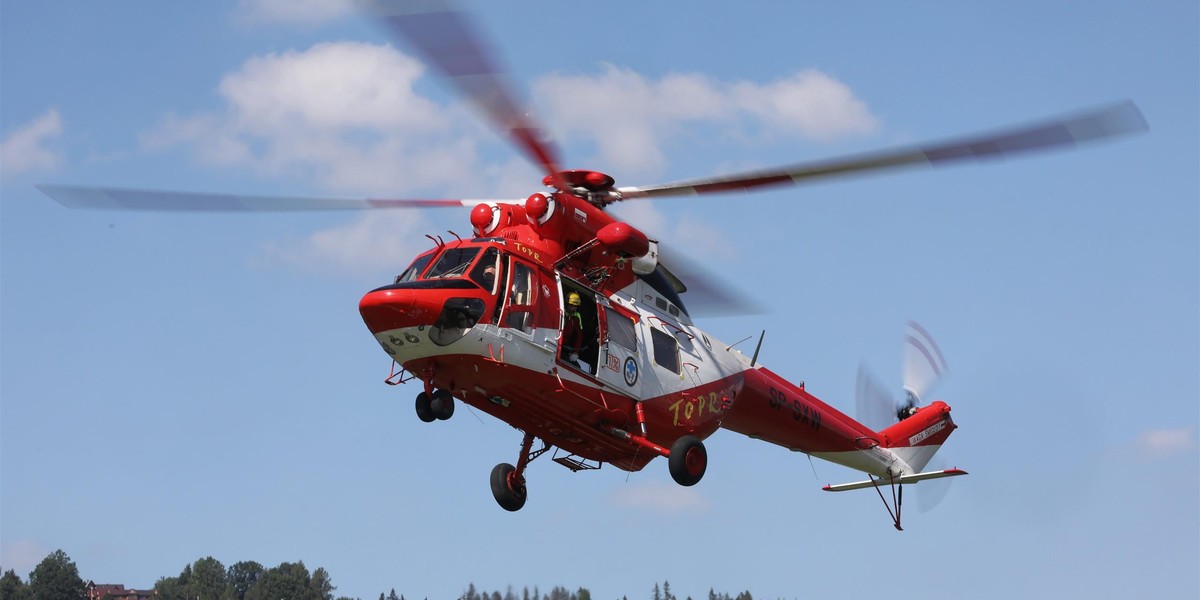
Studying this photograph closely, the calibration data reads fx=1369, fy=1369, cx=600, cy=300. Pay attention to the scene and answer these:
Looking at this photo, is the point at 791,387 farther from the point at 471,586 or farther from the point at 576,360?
the point at 471,586

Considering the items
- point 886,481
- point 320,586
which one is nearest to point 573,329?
point 886,481

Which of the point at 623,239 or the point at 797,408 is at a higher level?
the point at 623,239

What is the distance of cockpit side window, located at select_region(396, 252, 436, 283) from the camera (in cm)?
1712

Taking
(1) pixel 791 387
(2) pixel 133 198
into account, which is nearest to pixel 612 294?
(1) pixel 791 387

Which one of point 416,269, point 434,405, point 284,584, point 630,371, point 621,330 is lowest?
point 434,405

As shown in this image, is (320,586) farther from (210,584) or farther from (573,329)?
(573,329)

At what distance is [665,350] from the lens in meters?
19.1

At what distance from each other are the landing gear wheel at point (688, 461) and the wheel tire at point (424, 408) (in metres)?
3.27

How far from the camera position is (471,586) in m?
59.3

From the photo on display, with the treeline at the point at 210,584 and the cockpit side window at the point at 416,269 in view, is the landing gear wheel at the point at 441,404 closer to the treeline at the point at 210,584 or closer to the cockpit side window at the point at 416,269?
the cockpit side window at the point at 416,269

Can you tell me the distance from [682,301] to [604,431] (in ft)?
9.82

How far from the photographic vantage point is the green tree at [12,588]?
74000mm

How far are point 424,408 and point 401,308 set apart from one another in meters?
A: 1.68

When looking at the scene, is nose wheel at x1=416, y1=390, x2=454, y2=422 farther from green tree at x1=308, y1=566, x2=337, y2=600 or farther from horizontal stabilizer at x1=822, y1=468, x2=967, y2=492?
green tree at x1=308, y1=566, x2=337, y2=600
